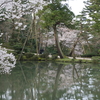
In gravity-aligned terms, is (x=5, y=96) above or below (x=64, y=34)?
below

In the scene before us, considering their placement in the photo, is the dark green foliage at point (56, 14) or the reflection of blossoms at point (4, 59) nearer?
the reflection of blossoms at point (4, 59)

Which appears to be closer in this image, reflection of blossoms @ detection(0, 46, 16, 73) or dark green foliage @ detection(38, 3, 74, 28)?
reflection of blossoms @ detection(0, 46, 16, 73)

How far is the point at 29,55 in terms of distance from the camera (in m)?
16.2

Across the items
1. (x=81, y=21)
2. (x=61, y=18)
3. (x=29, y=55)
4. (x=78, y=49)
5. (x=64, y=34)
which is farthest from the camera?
(x=78, y=49)

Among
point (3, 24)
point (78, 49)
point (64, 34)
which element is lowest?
point (78, 49)

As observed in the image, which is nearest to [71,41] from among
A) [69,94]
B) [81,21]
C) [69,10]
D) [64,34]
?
[64,34]

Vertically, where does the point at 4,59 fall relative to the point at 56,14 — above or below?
below

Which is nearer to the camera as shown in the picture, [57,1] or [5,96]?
[5,96]

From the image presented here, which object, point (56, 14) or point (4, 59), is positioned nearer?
point (4, 59)

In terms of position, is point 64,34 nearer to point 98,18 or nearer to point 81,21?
point 81,21

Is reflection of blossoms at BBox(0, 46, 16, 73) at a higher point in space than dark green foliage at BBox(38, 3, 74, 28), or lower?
lower

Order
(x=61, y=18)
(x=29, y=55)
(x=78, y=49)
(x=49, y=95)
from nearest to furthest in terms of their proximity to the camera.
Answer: (x=49, y=95) < (x=61, y=18) < (x=29, y=55) < (x=78, y=49)

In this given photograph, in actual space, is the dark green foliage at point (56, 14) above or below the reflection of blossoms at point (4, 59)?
above

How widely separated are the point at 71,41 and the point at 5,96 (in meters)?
17.5
